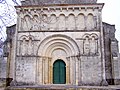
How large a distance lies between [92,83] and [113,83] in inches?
94.3

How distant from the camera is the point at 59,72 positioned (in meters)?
Answer: 20.4

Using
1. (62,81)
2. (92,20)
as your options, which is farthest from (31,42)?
(92,20)

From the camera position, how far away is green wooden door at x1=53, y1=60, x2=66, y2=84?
20.2m

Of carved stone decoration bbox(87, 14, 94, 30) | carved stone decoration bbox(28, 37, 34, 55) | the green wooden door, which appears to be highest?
carved stone decoration bbox(87, 14, 94, 30)

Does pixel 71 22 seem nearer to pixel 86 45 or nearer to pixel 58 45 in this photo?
pixel 58 45

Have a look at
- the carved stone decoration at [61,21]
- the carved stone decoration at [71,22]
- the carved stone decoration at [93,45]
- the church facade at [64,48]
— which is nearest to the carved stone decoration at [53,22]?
the church facade at [64,48]

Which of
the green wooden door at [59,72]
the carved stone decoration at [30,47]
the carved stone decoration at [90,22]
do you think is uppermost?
the carved stone decoration at [90,22]

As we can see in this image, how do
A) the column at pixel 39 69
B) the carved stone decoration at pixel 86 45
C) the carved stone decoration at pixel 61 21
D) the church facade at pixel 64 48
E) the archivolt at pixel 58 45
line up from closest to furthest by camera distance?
the church facade at pixel 64 48
the column at pixel 39 69
the carved stone decoration at pixel 86 45
the archivolt at pixel 58 45
the carved stone decoration at pixel 61 21

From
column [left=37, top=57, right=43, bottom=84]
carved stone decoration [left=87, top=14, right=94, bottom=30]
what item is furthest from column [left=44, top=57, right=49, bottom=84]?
carved stone decoration [left=87, top=14, right=94, bottom=30]

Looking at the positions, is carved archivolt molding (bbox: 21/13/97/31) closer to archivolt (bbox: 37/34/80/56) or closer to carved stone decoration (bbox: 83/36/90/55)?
archivolt (bbox: 37/34/80/56)

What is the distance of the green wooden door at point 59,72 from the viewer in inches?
796

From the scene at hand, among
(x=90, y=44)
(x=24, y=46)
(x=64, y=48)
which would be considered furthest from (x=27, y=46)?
(x=90, y=44)

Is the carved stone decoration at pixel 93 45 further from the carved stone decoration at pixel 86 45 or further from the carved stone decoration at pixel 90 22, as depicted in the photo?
the carved stone decoration at pixel 90 22

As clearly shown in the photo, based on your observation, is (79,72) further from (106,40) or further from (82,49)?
(106,40)
